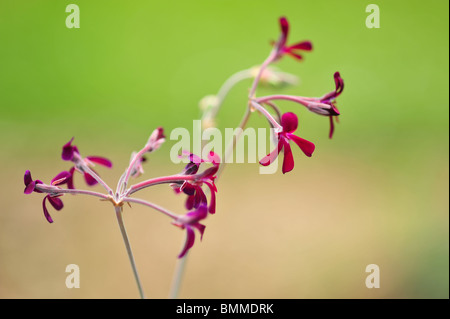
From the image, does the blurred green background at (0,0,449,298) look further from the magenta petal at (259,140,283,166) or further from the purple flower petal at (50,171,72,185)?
the purple flower petal at (50,171,72,185)

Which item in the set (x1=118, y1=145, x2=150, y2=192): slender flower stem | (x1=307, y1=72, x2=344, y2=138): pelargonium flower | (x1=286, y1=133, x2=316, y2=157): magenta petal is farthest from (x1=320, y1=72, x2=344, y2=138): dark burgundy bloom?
(x1=118, y1=145, x2=150, y2=192): slender flower stem

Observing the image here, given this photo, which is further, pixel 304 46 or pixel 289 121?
pixel 304 46

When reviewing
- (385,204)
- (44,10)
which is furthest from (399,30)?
(44,10)

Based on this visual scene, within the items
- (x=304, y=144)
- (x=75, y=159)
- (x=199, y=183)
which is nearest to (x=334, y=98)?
(x=304, y=144)

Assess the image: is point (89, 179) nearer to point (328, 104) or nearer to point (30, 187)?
point (30, 187)
